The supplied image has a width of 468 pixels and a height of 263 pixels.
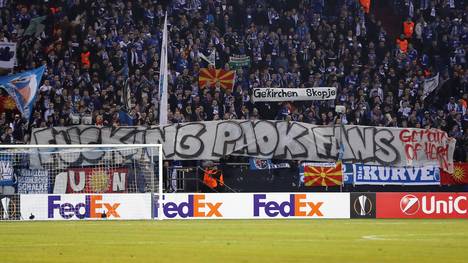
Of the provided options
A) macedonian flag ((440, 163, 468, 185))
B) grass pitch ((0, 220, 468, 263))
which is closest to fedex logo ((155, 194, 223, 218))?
grass pitch ((0, 220, 468, 263))

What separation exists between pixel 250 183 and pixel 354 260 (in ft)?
57.1

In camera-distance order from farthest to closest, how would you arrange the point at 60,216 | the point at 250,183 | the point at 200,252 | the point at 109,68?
the point at 109,68, the point at 250,183, the point at 60,216, the point at 200,252

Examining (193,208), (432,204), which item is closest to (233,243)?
(193,208)

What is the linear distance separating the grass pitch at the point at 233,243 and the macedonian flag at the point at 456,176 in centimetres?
851

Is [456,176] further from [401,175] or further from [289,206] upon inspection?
[289,206]

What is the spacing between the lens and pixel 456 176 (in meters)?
31.4

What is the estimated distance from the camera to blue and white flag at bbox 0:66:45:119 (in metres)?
30.6

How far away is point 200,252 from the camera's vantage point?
1455cm

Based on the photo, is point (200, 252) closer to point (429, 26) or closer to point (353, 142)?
point (353, 142)

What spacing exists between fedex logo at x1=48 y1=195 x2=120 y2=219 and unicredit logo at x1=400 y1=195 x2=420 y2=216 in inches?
335

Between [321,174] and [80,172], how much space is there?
749cm

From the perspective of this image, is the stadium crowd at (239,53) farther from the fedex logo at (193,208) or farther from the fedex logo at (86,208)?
the fedex logo at (193,208)

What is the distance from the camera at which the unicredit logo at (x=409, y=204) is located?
29.2 meters

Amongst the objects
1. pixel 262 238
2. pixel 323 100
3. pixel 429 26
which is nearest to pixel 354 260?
pixel 262 238
